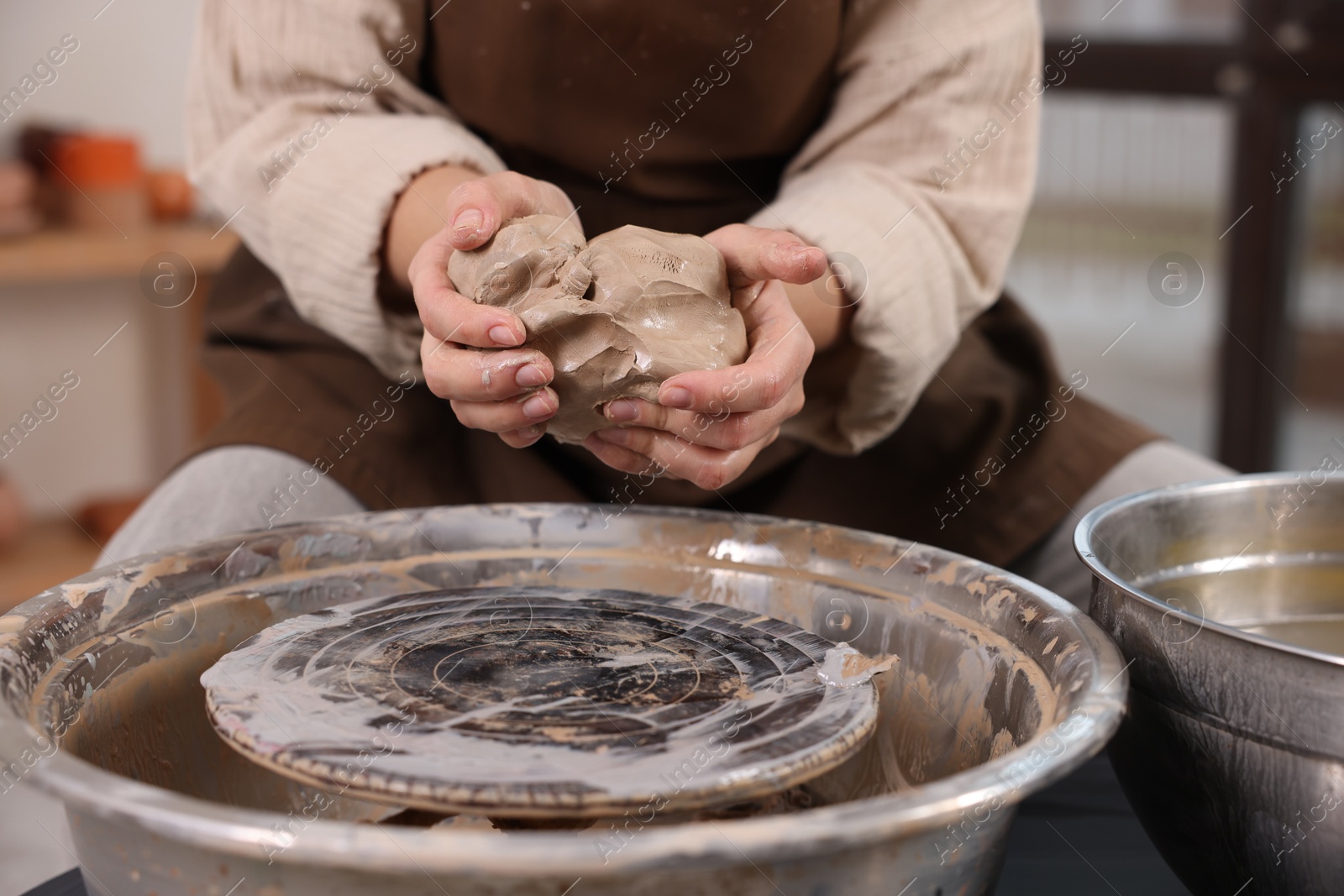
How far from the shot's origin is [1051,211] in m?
2.79

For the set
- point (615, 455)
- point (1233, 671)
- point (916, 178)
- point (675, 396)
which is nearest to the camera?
point (1233, 671)

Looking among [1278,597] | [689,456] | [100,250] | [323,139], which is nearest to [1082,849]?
[1278,597]

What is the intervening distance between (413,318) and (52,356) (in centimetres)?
160

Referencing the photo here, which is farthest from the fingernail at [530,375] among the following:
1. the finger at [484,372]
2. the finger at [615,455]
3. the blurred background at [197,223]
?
the blurred background at [197,223]

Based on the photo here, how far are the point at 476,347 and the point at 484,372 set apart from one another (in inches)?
1.0

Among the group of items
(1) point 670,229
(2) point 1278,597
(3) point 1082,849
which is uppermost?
(1) point 670,229

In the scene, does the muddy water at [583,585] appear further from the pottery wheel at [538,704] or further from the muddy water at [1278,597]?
the muddy water at [1278,597]

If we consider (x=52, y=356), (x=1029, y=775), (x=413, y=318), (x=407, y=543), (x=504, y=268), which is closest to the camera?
(x=1029, y=775)

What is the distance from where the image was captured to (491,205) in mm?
701

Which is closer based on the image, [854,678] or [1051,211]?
[854,678]

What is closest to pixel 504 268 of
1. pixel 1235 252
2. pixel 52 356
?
pixel 52 356

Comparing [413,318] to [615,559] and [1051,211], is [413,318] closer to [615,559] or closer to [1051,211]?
[615,559]

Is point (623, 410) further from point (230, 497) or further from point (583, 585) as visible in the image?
point (230, 497)

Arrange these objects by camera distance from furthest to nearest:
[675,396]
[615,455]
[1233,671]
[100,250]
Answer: [100,250], [615,455], [675,396], [1233,671]
